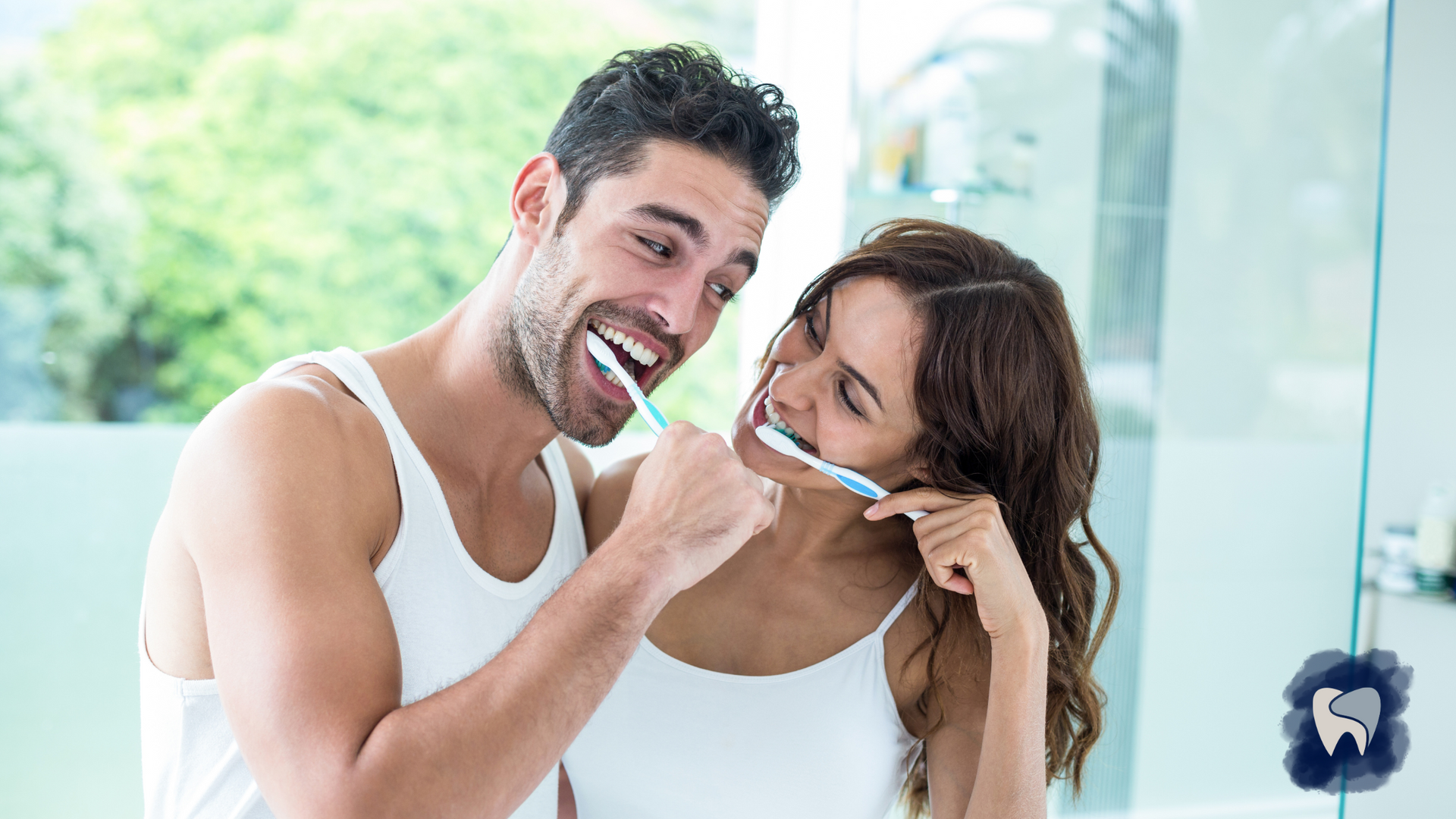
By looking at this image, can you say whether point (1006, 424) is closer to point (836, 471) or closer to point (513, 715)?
point (836, 471)

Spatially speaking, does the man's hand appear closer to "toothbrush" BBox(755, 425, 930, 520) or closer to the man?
the man

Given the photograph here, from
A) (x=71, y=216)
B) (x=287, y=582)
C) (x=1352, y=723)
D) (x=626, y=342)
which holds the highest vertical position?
(x=71, y=216)

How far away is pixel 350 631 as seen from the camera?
28.1 inches

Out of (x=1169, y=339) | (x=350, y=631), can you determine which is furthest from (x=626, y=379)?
(x=1169, y=339)

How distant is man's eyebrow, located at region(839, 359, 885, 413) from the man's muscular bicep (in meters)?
0.54

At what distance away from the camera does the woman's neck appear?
1233mm

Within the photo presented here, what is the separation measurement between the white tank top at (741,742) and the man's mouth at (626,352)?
0.33 meters

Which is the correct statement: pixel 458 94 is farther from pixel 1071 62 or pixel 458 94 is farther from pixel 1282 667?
pixel 1282 667

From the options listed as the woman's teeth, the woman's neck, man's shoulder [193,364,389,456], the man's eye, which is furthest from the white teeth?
man's shoulder [193,364,389,456]

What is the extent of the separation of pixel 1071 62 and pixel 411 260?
385cm

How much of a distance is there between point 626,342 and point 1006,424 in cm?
47

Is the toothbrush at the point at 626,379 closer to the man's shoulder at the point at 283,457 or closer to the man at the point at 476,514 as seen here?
the man at the point at 476,514

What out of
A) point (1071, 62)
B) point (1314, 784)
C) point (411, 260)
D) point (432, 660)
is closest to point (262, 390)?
point (432, 660)

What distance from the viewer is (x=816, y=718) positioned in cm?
111
